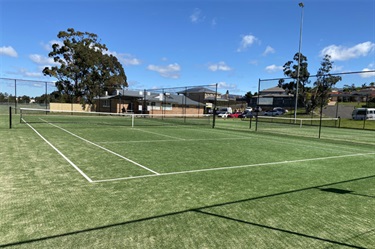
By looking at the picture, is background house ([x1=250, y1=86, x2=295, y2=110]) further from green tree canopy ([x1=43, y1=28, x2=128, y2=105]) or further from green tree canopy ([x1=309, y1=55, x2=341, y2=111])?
green tree canopy ([x1=43, y1=28, x2=128, y2=105])

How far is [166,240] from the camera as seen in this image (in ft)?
10.1

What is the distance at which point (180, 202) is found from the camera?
4.32 m

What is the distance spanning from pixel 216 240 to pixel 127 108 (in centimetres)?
4780

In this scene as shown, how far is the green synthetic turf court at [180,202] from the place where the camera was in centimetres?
316

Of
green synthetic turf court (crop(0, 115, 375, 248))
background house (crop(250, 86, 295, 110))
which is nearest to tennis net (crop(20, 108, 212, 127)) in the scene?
background house (crop(250, 86, 295, 110))

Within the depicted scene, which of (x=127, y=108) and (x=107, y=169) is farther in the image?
(x=127, y=108)

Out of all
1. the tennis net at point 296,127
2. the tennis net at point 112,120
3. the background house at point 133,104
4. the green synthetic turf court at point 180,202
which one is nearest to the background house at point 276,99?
the tennis net at point 296,127

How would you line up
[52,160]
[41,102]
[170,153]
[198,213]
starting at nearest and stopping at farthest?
[198,213], [52,160], [170,153], [41,102]

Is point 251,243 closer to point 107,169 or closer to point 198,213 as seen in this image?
point 198,213

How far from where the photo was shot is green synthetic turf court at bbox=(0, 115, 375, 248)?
3160 mm

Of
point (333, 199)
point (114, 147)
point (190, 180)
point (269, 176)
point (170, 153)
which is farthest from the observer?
point (114, 147)

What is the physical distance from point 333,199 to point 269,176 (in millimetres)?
1645

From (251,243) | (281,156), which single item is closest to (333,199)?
(251,243)

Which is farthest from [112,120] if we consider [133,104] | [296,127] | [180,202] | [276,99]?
[133,104]
